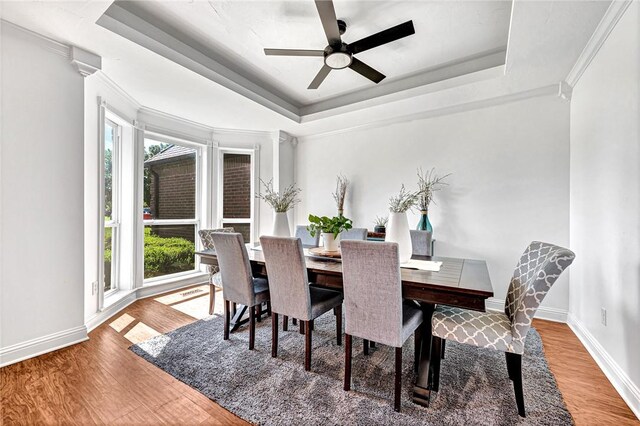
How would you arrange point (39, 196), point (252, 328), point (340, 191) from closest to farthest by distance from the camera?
point (39, 196)
point (252, 328)
point (340, 191)

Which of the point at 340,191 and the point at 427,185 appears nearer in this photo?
the point at 427,185

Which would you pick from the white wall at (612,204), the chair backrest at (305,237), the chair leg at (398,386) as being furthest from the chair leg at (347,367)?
the chair backrest at (305,237)

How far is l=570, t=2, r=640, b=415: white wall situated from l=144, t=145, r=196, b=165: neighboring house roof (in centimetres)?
480

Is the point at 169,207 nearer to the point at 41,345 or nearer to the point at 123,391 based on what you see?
the point at 41,345

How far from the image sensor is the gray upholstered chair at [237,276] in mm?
2248

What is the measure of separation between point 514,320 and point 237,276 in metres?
1.95

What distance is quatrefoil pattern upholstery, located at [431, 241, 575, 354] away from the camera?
152cm

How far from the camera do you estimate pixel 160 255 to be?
409 cm

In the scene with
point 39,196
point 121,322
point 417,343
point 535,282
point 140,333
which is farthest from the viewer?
point 121,322

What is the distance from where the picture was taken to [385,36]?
208 centimetres

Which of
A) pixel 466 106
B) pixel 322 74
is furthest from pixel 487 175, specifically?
pixel 322 74

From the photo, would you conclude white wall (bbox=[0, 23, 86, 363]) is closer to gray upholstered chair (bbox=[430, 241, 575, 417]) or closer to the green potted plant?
the green potted plant

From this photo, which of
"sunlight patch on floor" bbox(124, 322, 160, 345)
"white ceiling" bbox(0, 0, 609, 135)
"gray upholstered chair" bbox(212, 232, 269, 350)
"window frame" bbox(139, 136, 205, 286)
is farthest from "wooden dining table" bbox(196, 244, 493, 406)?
"window frame" bbox(139, 136, 205, 286)

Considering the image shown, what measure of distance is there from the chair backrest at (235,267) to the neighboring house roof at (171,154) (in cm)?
241
